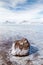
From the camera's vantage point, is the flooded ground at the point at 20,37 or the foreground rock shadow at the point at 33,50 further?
the foreground rock shadow at the point at 33,50

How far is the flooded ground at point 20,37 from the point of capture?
202cm

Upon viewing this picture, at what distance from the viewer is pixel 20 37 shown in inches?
87.7

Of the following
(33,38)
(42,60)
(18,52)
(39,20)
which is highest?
(39,20)

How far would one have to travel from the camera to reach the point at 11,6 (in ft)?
7.47

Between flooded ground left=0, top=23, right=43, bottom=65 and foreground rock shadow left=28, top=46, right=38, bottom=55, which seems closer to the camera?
flooded ground left=0, top=23, right=43, bottom=65

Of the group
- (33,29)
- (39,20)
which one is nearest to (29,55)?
(33,29)

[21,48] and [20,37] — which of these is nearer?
[21,48]

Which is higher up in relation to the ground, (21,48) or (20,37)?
(20,37)

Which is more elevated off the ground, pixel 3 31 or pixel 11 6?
pixel 11 6

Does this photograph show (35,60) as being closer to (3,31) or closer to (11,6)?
(3,31)

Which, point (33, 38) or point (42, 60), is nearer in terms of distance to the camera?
point (42, 60)

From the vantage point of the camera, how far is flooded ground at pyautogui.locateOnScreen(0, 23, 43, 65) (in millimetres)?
2021

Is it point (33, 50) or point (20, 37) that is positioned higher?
point (20, 37)

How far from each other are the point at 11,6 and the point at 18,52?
761 millimetres
